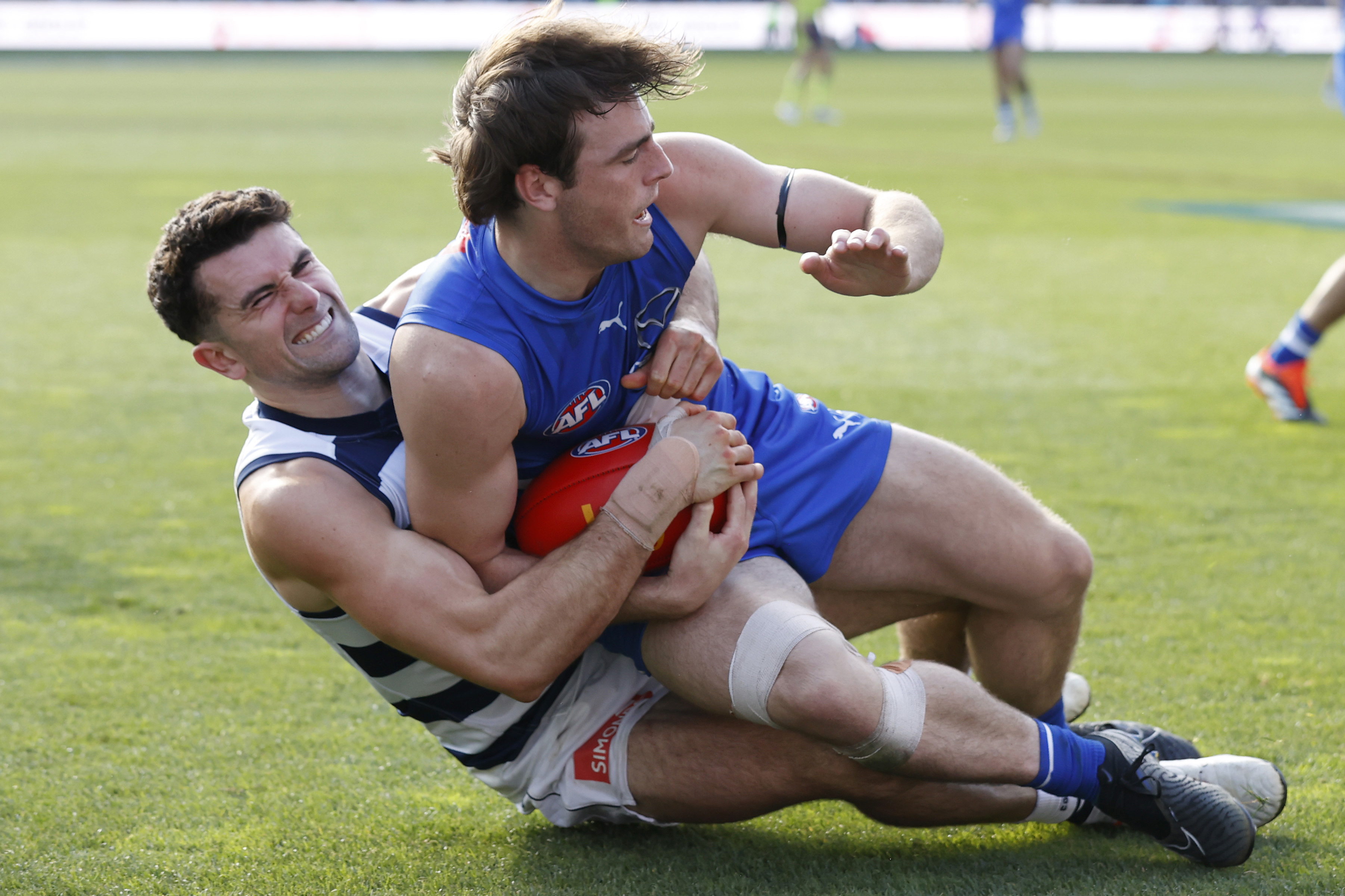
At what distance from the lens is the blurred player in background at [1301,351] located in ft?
21.1

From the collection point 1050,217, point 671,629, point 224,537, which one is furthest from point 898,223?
point 1050,217

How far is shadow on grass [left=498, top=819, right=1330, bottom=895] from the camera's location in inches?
111

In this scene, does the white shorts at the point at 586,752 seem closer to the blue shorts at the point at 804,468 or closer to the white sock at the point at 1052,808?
the blue shorts at the point at 804,468

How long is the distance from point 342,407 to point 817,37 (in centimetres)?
2143

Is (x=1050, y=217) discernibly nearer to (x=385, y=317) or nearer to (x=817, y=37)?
(x=385, y=317)

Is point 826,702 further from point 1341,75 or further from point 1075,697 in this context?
point 1341,75

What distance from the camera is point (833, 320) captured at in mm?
8820

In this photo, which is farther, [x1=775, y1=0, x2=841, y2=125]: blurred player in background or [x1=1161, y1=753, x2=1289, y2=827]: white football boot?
[x1=775, y1=0, x2=841, y2=125]: blurred player in background

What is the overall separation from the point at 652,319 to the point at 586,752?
991mm

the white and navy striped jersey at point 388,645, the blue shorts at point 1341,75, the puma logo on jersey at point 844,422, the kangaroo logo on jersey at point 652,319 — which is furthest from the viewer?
the blue shorts at point 1341,75

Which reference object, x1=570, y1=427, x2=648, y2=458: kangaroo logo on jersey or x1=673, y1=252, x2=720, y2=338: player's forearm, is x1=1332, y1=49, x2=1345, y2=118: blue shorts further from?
x1=570, y1=427, x2=648, y2=458: kangaroo logo on jersey

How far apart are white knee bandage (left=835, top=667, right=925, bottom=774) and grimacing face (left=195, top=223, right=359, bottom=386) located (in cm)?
137

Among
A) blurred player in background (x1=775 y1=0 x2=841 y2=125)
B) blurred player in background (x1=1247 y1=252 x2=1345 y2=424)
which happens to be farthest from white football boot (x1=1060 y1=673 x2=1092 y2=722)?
blurred player in background (x1=775 y1=0 x2=841 y2=125)

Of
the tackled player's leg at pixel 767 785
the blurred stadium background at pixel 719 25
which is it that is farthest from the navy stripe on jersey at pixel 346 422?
the blurred stadium background at pixel 719 25
